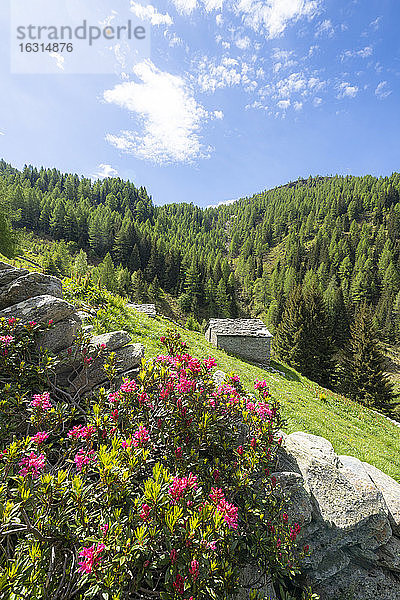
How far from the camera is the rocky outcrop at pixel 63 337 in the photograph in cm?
586

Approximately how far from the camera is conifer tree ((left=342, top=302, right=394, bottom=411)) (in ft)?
101

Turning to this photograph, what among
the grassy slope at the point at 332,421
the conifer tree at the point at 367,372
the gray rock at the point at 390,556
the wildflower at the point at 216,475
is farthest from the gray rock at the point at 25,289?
the conifer tree at the point at 367,372

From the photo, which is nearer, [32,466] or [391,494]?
[32,466]

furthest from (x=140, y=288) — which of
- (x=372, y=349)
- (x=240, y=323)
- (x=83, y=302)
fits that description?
(x=83, y=302)

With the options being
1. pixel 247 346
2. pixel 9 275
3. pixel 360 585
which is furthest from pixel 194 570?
pixel 247 346

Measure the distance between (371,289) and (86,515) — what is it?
120079 millimetres

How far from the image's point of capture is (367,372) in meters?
32.2

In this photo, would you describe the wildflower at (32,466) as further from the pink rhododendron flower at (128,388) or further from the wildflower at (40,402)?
the pink rhododendron flower at (128,388)

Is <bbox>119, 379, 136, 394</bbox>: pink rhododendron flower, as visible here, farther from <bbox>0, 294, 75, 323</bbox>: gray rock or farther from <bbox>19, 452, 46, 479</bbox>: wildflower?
<bbox>0, 294, 75, 323</bbox>: gray rock

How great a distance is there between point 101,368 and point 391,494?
793cm

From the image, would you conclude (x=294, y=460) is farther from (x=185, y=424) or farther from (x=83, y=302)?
(x=83, y=302)

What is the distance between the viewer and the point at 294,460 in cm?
584

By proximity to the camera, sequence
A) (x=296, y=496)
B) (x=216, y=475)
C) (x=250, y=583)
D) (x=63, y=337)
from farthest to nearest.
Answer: (x=63, y=337)
(x=296, y=496)
(x=216, y=475)
(x=250, y=583)

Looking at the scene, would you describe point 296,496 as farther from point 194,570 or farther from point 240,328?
point 240,328
